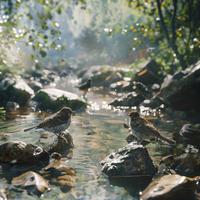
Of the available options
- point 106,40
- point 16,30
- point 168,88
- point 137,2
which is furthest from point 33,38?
point 106,40

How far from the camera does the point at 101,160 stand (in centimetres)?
1273

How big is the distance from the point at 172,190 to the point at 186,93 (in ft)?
39.7

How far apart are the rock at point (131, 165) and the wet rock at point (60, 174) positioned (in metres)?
0.94

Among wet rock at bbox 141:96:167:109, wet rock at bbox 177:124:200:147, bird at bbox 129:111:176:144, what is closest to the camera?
bird at bbox 129:111:176:144

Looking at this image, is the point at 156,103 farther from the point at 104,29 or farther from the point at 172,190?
the point at 172,190

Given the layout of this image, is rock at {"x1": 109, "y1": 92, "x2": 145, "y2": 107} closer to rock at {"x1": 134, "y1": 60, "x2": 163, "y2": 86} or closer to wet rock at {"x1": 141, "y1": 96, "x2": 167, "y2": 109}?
wet rock at {"x1": 141, "y1": 96, "x2": 167, "y2": 109}

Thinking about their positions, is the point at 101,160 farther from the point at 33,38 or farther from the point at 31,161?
the point at 33,38

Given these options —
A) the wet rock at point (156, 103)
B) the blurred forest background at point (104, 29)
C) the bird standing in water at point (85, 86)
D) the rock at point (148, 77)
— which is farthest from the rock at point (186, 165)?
the bird standing in water at point (85, 86)

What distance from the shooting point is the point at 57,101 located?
2502 cm

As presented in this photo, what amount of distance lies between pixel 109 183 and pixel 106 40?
341 ft

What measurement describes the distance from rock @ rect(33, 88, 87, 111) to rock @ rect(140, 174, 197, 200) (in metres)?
16.0

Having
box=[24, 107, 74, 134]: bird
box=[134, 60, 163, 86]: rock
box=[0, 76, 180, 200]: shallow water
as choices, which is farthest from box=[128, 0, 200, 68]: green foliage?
box=[24, 107, 74, 134]: bird

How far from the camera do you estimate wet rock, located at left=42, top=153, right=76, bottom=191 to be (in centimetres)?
1031

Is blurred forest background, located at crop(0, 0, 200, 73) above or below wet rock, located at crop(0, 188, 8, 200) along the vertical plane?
above
